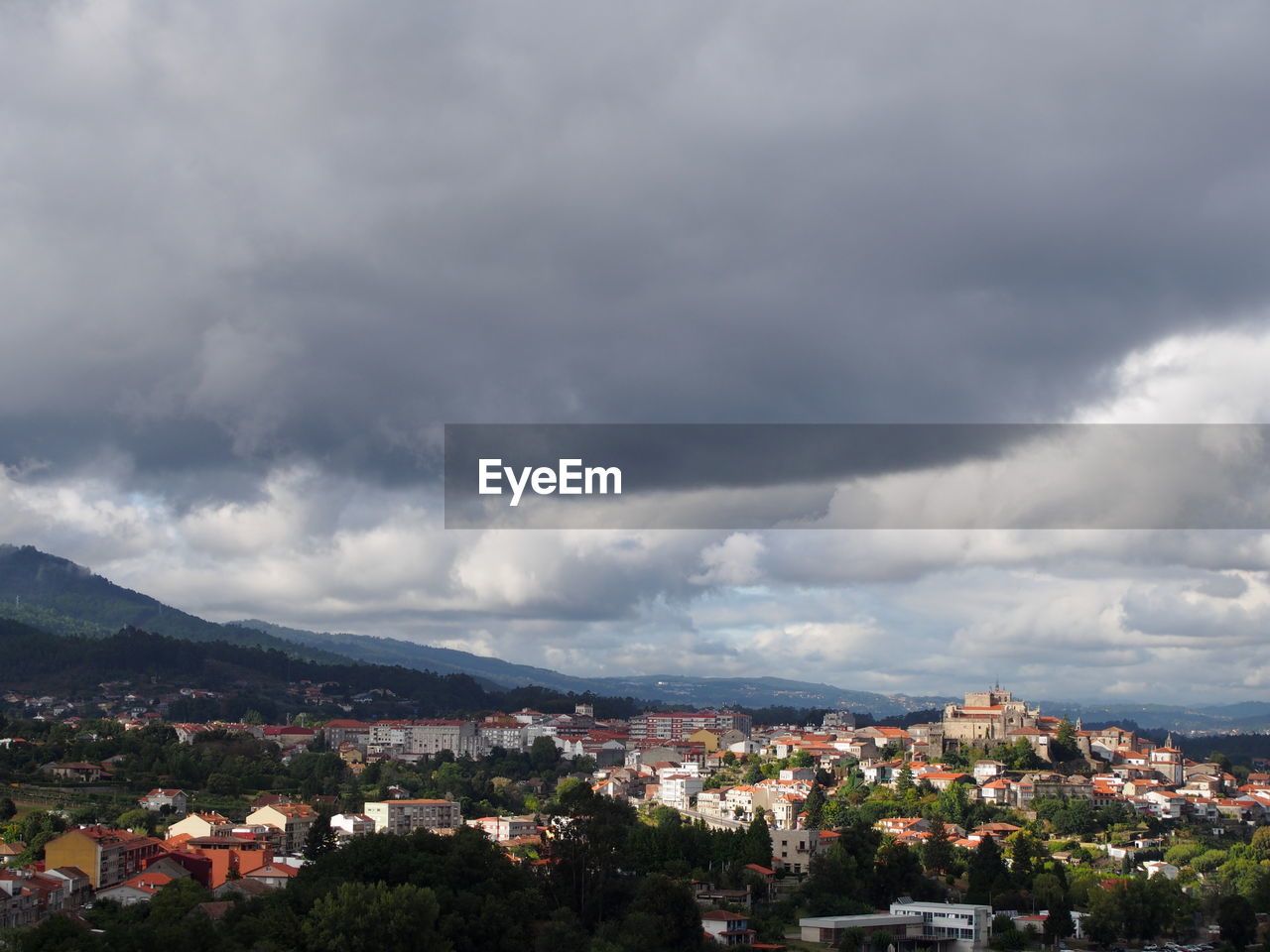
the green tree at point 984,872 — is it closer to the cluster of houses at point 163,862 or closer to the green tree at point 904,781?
the green tree at point 904,781

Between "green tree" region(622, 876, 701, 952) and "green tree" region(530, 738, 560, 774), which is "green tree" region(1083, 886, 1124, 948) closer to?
"green tree" region(622, 876, 701, 952)

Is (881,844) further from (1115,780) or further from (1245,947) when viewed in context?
(1115,780)

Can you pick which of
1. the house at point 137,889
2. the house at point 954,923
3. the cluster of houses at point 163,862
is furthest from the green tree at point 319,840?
the house at point 954,923

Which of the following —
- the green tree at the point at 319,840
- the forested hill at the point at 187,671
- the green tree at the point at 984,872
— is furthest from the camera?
the forested hill at the point at 187,671

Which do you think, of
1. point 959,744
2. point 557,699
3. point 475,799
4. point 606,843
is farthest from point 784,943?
point 557,699

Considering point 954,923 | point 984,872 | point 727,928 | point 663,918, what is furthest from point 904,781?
point 663,918

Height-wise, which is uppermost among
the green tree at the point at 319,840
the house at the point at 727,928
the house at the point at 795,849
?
the green tree at the point at 319,840

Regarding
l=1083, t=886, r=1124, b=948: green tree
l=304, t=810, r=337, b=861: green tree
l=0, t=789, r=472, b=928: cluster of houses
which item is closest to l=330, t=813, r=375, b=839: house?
l=0, t=789, r=472, b=928: cluster of houses

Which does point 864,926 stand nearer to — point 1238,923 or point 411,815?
point 1238,923
